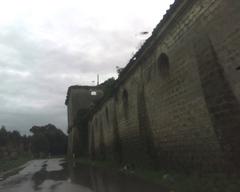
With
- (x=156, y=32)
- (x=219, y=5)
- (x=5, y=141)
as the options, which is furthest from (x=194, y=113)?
(x=5, y=141)

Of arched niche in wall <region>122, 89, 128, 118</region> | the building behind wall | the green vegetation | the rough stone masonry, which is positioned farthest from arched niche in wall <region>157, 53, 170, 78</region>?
the building behind wall

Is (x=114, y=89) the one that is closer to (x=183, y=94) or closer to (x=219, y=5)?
(x=183, y=94)

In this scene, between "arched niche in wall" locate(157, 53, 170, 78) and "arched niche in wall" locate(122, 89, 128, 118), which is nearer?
"arched niche in wall" locate(157, 53, 170, 78)

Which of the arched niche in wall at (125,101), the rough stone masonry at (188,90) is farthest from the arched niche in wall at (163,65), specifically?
the arched niche in wall at (125,101)

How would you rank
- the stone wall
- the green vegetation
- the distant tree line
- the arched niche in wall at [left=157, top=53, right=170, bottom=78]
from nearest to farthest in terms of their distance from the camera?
the green vegetation
the stone wall
the arched niche in wall at [left=157, top=53, right=170, bottom=78]
the distant tree line

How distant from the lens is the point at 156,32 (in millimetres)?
11789

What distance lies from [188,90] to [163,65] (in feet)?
8.94

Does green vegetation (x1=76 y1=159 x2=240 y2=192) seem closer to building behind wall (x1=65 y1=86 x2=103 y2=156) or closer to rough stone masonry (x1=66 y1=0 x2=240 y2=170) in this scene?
rough stone masonry (x1=66 y1=0 x2=240 y2=170)

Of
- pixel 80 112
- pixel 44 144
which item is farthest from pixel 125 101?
pixel 44 144

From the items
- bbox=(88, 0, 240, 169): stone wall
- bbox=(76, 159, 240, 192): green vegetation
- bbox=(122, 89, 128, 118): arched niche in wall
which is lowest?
bbox=(76, 159, 240, 192): green vegetation

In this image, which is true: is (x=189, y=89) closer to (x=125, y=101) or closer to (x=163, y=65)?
(x=163, y=65)

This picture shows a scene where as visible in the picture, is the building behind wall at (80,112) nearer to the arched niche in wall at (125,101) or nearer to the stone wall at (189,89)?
the arched niche in wall at (125,101)

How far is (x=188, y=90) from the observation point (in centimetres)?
950

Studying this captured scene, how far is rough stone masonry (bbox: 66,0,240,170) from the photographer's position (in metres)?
7.29
